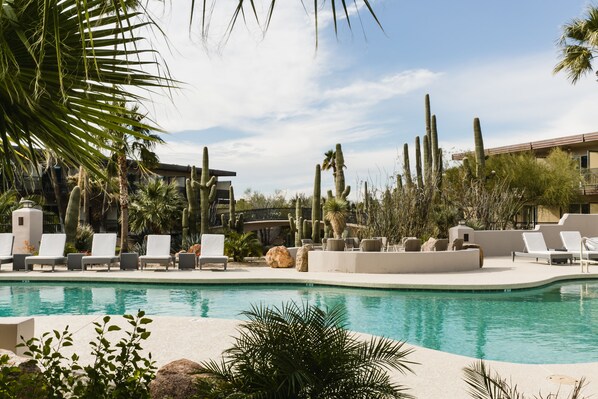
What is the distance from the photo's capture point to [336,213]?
2045 centimetres

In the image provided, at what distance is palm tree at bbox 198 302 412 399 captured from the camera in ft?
8.52

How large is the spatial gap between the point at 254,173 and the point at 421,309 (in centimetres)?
2647

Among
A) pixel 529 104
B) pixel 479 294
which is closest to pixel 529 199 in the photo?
pixel 529 104

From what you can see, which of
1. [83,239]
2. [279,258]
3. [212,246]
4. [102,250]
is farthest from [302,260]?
[83,239]

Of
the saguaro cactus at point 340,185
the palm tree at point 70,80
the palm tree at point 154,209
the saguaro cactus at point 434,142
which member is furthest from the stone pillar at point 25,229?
the palm tree at point 70,80

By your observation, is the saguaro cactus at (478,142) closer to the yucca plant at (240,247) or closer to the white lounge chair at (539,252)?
the white lounge chair at (539,252)

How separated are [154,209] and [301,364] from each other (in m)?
25.9

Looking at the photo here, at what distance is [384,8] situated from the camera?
1.64 meters

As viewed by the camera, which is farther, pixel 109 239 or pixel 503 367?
pixel 109 239

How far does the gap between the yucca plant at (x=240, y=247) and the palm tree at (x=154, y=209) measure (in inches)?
407

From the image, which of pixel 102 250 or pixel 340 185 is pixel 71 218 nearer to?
pixel 102 250

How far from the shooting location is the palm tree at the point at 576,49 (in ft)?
61.9

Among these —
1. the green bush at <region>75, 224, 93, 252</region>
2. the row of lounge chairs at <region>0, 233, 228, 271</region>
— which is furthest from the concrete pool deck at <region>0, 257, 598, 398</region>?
the green bush at <region>75, 224, 93, 252</region>

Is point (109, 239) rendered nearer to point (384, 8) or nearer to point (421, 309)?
point (421, 309)
